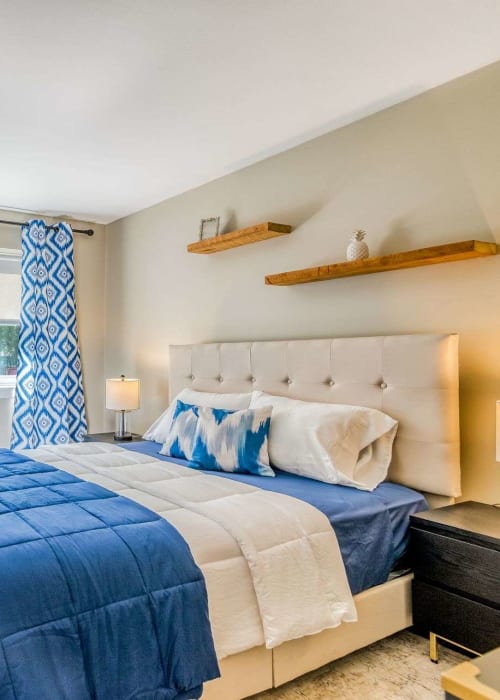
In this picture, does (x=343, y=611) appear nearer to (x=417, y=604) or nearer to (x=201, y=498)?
(x=417, y=604)

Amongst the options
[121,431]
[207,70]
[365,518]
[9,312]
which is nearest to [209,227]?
[207,70]

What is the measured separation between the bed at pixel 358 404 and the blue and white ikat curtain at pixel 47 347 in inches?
61.4

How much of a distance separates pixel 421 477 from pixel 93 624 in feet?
5.10

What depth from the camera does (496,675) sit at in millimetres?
918

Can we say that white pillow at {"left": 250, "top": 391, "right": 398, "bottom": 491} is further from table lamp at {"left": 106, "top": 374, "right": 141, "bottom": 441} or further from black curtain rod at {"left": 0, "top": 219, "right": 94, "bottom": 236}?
black curtain rod at {"left": 0, "top": 219, "right": 94, "bottom": 236}

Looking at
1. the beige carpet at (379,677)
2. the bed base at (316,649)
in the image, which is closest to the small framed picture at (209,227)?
the bed base at (316,649)

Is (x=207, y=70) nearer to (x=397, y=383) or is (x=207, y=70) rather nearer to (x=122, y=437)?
(x=397, y=383)

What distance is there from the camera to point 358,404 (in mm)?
2766

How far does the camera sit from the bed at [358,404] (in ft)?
6.18

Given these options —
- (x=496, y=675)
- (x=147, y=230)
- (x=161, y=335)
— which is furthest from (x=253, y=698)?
(x=147, y=230)

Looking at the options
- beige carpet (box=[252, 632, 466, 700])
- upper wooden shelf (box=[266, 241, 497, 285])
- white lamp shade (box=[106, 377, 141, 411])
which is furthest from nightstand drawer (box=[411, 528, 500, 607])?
white lamp shade (box=[106, 377, 141, 411])

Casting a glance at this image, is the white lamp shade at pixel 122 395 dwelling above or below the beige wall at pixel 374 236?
below

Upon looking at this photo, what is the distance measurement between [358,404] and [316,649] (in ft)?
3.69

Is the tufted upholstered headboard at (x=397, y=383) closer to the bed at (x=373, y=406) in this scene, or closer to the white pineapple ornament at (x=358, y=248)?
the bed at (x=373, y=406)
